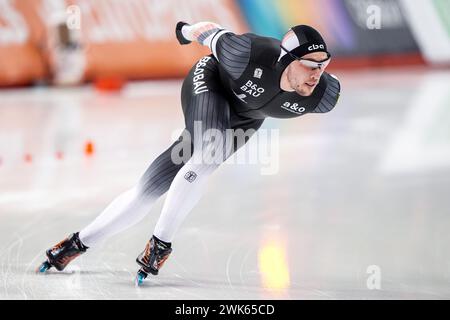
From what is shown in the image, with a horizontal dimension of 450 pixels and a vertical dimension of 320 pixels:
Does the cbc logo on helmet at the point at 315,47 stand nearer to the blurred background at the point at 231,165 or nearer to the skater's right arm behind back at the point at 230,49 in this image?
the skater's right arm behind back at the point at 230,49

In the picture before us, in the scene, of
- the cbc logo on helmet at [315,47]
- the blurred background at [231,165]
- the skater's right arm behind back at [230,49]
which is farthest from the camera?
the blurred background at [231,165]

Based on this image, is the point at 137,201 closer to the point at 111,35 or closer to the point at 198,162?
the point at 198,162

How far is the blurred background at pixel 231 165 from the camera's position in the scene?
379 centimetres

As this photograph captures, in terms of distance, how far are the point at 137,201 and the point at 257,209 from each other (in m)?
1.63

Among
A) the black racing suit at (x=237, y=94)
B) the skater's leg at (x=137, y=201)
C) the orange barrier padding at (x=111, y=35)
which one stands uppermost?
the orange barrier padding at (x=111, y=35)

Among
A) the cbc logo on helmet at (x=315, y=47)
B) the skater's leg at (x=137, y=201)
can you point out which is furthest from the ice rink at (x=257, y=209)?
the cbc logo on helmet at (x=315, y=47)

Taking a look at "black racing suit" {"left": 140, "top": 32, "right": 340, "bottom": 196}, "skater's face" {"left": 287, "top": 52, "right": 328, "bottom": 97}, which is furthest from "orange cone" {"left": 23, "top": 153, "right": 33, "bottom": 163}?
"skater's face" {"left": 287, "top": 52, "right": 328, "bottom": 97}

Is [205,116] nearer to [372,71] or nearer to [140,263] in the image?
[140,263]

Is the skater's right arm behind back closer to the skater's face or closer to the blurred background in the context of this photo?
the skater's face

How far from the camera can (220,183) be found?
19.5 feet

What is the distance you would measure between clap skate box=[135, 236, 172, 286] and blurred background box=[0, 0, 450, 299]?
67mm

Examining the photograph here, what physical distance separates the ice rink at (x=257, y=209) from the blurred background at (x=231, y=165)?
16mm
